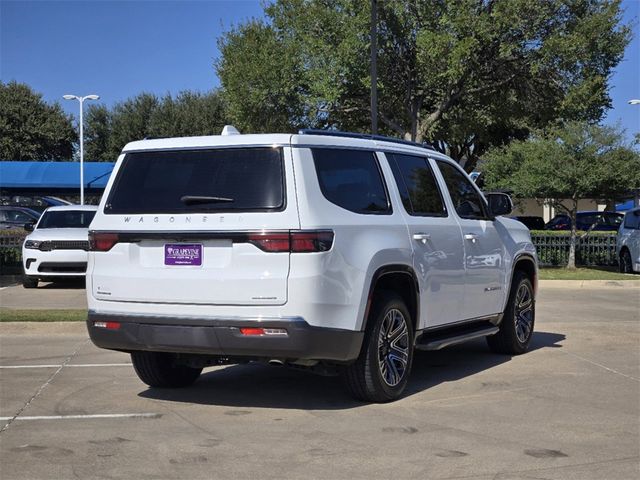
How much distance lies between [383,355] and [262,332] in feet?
4.00

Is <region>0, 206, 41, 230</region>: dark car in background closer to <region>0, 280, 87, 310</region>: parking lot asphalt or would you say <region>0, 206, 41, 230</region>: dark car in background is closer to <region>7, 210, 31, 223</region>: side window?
<region>7, 210, 31, 223</region>: side window

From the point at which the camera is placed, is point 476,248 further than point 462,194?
No

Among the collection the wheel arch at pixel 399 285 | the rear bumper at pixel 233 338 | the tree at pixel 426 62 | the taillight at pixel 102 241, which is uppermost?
the tree at pixel 426 62

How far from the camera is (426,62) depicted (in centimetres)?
2478

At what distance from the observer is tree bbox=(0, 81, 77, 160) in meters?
58.5

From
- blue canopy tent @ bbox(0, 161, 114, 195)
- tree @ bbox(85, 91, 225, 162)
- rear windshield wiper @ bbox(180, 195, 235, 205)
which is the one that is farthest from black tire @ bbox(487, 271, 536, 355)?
tree @ bbox(85, 91, 225, 162)

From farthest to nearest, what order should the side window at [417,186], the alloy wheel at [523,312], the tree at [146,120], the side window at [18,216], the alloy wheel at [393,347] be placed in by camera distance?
the tree at [146,120]
the side window at [18,216]
the alloy wheel at [523,312]
the side window at [417,186]
the alloy wheel at [393,347]

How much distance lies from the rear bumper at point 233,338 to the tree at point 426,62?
61.8 ft

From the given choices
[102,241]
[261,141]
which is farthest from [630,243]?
[102,241]

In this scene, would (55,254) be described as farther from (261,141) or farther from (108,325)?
(261,141)

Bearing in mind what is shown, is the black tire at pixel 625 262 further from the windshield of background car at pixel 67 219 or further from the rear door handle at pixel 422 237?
the rear door handle at pixel 422 237

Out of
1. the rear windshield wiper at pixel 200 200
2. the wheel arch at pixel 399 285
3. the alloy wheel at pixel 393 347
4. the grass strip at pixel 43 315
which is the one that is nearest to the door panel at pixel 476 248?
the wheel arch at pixel 399 285

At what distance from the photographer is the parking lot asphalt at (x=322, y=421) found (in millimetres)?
4898

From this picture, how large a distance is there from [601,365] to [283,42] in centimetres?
2128
